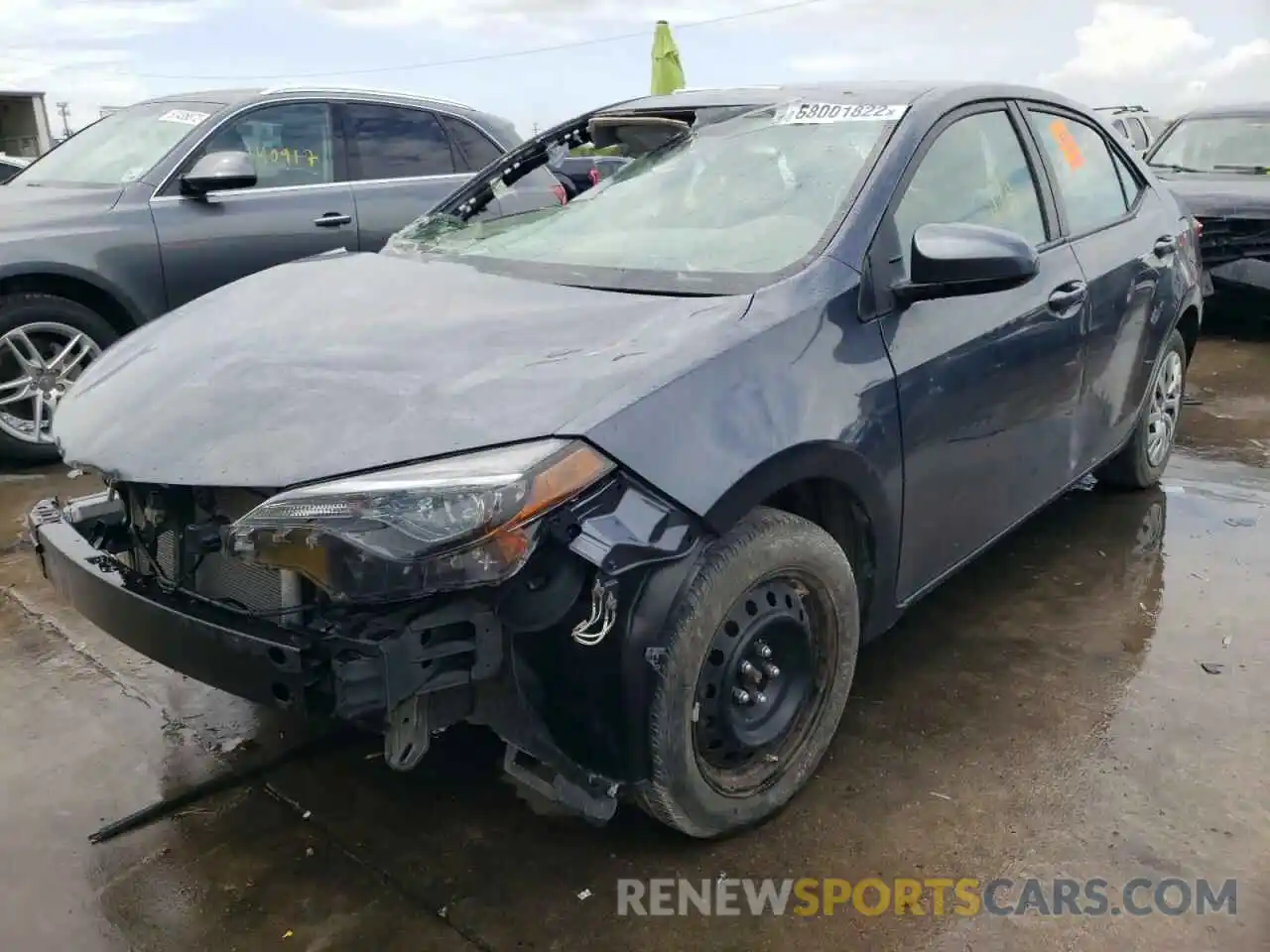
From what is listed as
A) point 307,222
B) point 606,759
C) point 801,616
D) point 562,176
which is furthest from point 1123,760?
point 307,222

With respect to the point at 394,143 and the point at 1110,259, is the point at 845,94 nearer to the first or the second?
the point at 1110,259

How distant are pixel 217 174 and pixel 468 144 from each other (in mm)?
1559

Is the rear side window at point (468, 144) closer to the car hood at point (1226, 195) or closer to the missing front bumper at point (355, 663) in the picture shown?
the missing front bumper at point (355, 663)

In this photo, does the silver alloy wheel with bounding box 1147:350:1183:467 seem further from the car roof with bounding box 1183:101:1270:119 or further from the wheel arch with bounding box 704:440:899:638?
the car roof with bounding box 1183:101:1270:119

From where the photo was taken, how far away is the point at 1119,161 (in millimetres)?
4133

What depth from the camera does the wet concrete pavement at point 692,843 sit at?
2180 mm

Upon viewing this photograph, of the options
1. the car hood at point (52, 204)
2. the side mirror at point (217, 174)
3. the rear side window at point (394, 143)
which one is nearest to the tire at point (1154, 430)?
the rear side window at point (394, 143)

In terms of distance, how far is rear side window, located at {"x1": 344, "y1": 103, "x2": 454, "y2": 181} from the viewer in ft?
18.9

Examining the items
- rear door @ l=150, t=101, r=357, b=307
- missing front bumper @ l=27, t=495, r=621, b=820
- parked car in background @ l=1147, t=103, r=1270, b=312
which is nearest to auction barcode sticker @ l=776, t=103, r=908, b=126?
missing front bumper @ l=27, t=495, r=621, b=820

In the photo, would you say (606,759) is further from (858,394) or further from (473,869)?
(858,394)

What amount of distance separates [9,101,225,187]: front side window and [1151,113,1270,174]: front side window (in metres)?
7.26

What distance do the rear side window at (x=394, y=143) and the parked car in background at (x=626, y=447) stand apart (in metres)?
2.75

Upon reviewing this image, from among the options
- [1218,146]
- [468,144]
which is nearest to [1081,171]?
[468,144]

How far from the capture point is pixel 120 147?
217 inches
